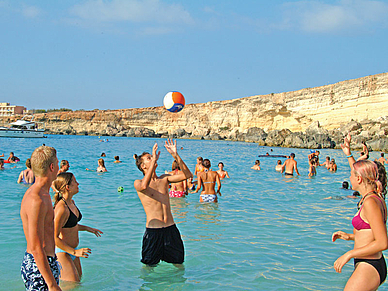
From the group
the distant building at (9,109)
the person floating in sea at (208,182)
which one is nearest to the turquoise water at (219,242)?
the person floating in sea at (208,182)

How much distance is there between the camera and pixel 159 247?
4195 mm

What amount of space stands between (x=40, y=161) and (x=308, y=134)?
151 ft

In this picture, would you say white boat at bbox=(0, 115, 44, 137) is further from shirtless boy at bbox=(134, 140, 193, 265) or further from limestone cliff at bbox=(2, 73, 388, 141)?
shirtless boy at bbox=(134, 140, 193, 265)

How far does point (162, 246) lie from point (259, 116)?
6747 centimetres

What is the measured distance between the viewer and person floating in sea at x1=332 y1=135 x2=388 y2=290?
8.86ft

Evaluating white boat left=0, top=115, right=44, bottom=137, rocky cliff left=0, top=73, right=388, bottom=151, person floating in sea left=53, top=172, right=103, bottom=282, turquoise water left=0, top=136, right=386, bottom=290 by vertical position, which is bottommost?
turquoise water left=0, top=136, right=386, bottom=290

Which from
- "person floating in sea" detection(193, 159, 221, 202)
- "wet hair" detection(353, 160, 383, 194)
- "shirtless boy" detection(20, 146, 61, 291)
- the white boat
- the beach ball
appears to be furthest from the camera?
the white boat

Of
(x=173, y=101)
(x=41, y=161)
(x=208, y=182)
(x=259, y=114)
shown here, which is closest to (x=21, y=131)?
(x=259, y=114)

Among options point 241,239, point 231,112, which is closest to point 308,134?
point 231,112

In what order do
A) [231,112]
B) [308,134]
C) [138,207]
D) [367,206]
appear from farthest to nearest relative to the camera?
[231,112]
[308,134]
[138,207]
[367,206]

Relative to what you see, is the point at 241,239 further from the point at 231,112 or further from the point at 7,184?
the point at 231,112

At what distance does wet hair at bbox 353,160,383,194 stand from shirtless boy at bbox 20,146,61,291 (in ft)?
8.23

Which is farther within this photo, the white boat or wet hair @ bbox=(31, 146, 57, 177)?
the white boat

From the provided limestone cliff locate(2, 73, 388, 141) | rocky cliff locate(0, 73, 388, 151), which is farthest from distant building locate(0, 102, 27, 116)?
limestone cliff locate(2, 73, 388, 141)
